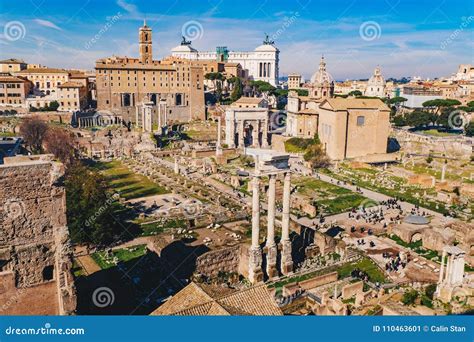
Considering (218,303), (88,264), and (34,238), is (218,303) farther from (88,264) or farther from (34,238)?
(88,264)

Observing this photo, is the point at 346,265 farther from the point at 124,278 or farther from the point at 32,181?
the point at 32,181

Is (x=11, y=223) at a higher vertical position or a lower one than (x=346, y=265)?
higher

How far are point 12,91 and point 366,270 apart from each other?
5528 cm

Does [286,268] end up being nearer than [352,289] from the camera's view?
No

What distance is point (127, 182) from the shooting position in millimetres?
34375

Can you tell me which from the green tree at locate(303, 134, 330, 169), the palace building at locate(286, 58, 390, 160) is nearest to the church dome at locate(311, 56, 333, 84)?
the palace building at locate(286, 58, 390, 160)

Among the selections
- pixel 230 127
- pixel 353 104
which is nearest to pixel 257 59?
pixel 230 127

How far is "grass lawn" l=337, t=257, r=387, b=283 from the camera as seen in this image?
18.7 meters

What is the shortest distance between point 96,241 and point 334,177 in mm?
22321

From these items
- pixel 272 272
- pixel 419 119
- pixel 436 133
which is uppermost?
pixel 419 119

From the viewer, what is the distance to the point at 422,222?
2444 cm

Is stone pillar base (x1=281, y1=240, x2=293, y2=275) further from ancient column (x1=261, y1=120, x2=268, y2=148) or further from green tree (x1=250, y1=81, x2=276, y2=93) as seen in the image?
green tree (x1=250, y1=81, x2=276, y2=93)

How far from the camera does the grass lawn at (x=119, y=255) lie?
1936 centimetres

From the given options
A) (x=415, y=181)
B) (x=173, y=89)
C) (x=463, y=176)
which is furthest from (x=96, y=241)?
(x=173, y=89)
